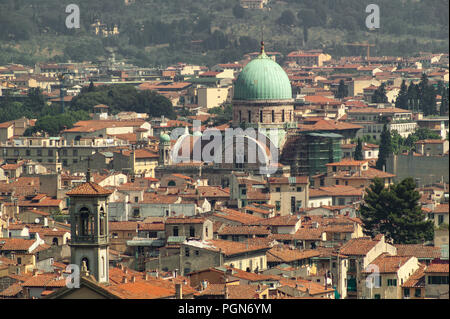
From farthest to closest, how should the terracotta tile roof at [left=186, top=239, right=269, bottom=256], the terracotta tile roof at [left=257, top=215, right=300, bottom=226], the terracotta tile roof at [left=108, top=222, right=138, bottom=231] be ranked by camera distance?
the terracotta tile roof at [left=257, top=215, right=300, bottom=226]
the terracotta tile roof at [left=108, top=222, right=138, bottom=231]
the terracotta tile roof at [left=186, top=239, right=269, bottom=256]

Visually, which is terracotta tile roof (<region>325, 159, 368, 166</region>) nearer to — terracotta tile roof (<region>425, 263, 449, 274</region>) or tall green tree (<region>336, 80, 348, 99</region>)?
terracotta tile roof (<region>425, 263, 449, 274</region>)

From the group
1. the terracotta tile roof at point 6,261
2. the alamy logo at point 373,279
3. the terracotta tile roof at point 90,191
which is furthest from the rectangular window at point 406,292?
the terracotta tile roof at point 6,261

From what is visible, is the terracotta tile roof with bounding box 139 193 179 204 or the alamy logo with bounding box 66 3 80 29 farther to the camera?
the alamy logo with bounding box 66 3 80 29

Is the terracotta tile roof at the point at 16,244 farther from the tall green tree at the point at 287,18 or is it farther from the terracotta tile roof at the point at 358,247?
the tall green tree at the point at 287,18

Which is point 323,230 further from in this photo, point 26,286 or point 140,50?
point 140,50

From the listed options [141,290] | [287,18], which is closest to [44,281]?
[141,290]

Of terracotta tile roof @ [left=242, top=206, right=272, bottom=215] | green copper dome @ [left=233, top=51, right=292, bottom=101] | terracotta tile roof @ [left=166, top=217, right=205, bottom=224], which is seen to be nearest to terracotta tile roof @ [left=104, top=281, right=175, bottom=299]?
terracotta tile roof @ [left=166, top=217, right=205, bottom=224]
